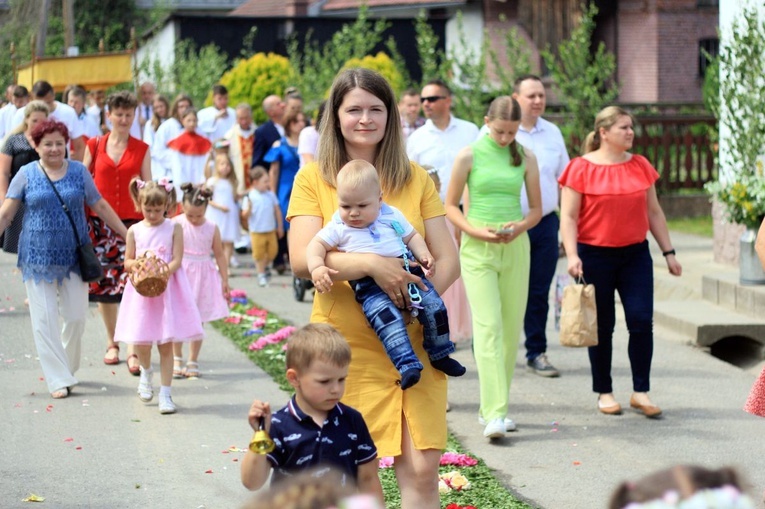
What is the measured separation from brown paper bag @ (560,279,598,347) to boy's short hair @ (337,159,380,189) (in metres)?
3.50

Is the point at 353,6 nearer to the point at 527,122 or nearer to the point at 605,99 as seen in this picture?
the point at 605,99

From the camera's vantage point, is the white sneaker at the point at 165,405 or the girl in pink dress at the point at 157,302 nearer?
the white sneaker at the point at 165,405

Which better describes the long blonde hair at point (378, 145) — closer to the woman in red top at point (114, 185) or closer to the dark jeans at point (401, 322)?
the dark jeans at point (401, 322)

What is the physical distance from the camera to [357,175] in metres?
4.48

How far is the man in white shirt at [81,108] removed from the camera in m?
16.4

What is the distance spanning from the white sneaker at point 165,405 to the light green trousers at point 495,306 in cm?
204

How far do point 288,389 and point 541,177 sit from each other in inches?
92.3

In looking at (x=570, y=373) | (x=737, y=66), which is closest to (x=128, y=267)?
(x=570, y=373)

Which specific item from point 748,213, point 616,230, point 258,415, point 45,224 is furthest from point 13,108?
point 258,415

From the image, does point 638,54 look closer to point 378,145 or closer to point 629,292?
point 629,292

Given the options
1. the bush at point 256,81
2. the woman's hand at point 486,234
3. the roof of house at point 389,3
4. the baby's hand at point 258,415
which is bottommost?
the baby's hand at point 258,415

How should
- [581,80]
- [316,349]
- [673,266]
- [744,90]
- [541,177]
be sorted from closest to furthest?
[316,349], [673,266], [541,177], [744,90], [581,80]

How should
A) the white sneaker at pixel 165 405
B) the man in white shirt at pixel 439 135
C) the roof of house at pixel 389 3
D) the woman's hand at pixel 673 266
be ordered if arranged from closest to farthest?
the woman's hand at pixel 673 266 → the white sneaker at pixel 165 405 → the man in white shirt at pixel 439 135 → the roof of house at pixel 389 3

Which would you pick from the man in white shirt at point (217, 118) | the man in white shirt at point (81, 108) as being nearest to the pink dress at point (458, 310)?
the man in white shirt at point (81, 108)
